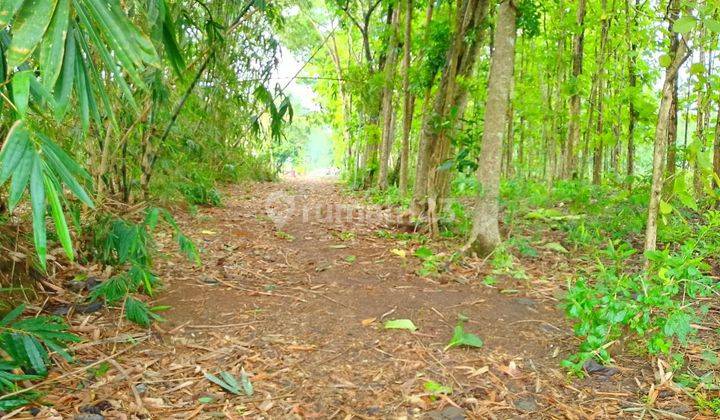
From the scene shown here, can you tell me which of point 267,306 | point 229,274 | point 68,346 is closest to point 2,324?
point 68,346

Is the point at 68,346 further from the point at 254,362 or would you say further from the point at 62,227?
the point at 62,227

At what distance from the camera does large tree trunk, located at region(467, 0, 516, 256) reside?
13.1 feet

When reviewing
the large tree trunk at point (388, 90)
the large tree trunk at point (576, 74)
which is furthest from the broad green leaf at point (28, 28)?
the large tree trunk at point (388, 90)

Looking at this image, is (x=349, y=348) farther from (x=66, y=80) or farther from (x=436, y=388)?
(x=66, y=80)

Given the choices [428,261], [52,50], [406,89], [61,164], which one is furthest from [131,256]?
[406,89]

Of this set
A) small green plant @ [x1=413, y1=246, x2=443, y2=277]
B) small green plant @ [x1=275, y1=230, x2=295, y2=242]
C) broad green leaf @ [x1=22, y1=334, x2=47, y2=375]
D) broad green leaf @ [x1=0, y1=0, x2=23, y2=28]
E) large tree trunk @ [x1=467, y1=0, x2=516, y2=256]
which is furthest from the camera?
small green plant @ [x1=275, y1=230, x2=295, y2=242]

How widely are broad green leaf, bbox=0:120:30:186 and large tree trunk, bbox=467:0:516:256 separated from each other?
344cm

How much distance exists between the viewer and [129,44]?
4.50 ft

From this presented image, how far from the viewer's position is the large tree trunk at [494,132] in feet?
13.1

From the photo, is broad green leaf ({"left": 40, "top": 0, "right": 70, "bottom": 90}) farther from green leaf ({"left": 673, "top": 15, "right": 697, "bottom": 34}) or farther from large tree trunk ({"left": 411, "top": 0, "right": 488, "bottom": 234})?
large tree trunk ({"left": 411, "top": 0, "right": 488, "bottom": 234})

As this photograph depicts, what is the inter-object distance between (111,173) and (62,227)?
8.89 ft

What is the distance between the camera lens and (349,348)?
2539 millimetres

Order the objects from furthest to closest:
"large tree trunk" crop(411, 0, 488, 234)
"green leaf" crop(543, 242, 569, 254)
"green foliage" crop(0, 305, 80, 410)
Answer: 1. "large tree trunk" crop(411, 0, 488, 234)
2. "green leaf" crop(543, 242, 569, 254)
3. "green foliage" crop(0, 305, 80, 410)

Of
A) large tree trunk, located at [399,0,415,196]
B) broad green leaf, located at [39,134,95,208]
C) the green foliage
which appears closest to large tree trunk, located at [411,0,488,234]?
large tree trunk, located at [399,0,415,196]
